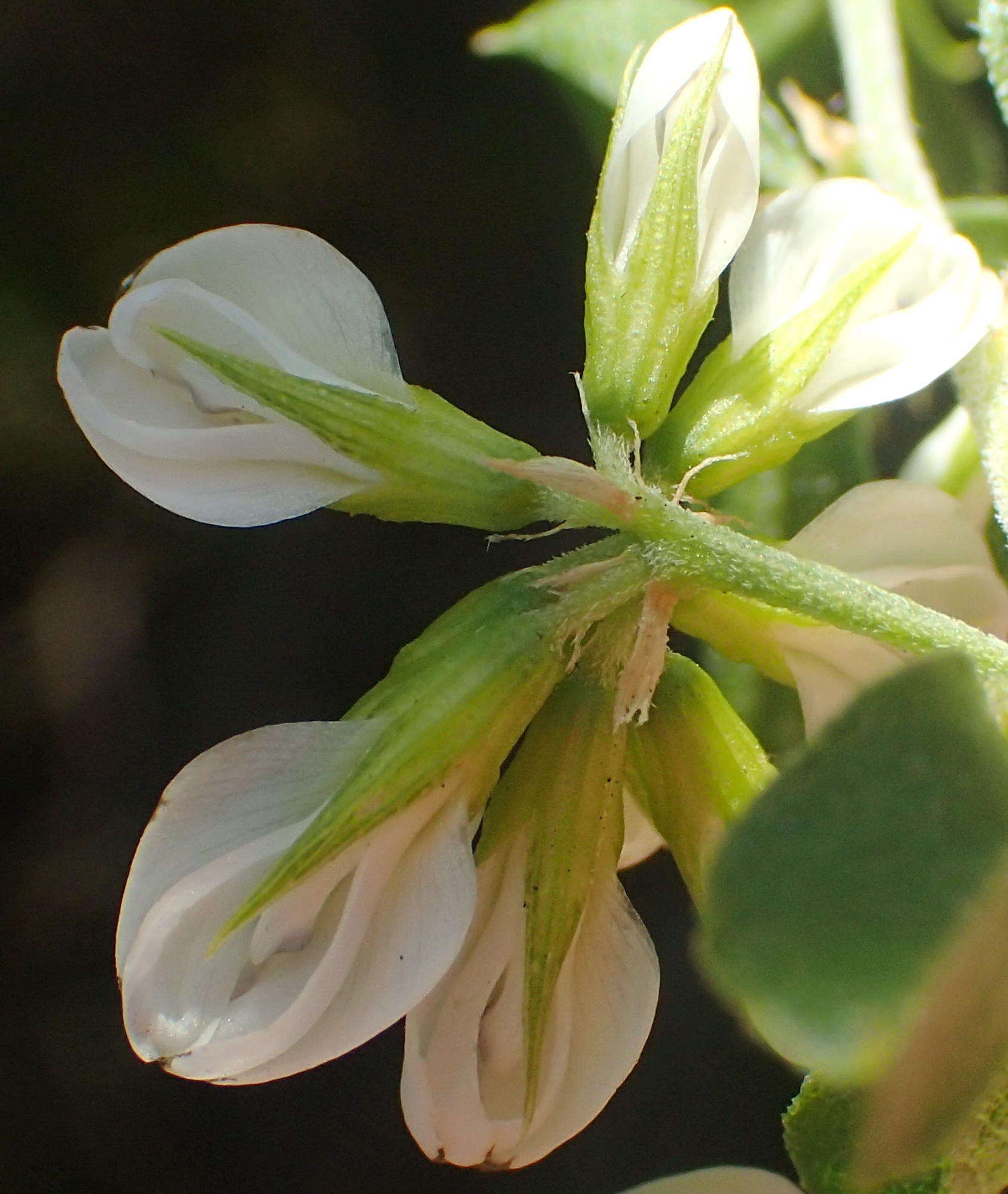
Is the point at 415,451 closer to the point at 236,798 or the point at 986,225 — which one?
the point at 236,798

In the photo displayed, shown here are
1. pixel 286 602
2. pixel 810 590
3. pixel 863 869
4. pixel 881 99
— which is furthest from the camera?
pixel 286 602

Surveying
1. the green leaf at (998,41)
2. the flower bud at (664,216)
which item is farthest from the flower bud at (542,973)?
the green leaf at (998,41)

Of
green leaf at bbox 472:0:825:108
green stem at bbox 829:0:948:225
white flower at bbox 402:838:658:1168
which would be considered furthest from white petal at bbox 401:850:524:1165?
green leaf at bbox 472:0:825:108

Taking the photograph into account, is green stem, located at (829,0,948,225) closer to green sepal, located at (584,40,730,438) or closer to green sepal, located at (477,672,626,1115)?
green sepal, located at (584,40,730,438)

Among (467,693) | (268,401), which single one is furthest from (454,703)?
(268,401)

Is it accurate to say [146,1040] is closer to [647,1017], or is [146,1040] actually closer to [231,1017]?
[231,1017]

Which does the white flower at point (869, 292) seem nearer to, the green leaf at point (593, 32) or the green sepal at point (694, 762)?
the green sepal at point (694, 762)

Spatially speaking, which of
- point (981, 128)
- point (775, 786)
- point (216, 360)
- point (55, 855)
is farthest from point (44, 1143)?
point (981, 128)
